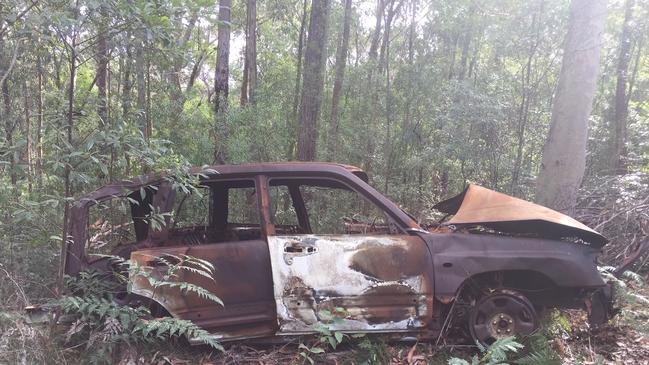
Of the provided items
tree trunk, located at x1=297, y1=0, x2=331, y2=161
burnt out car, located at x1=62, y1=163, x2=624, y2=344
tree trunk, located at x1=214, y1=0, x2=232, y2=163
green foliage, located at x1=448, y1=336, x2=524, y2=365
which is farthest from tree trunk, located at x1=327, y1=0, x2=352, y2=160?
green foliage, located at x1=448, y1=336, x2=524, y2=365

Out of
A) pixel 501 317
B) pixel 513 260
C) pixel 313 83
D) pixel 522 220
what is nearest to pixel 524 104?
pixel 313 83

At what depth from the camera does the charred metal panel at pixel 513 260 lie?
3.89 metres

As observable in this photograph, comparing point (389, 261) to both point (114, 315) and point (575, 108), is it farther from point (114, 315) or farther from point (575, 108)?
point (575, 108)

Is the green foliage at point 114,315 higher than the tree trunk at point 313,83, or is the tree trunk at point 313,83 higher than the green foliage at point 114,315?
the tree trunk at point 313,83

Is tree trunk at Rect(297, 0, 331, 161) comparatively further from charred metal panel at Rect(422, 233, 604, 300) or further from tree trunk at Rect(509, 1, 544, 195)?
charred metal panel at Rect(422, 233, 604, 300)

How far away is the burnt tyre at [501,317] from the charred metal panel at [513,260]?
0.90 ft

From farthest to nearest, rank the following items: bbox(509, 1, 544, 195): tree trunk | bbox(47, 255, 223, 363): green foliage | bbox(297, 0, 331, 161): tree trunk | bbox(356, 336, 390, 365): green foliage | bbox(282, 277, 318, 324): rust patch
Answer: bbox(509, 1, 544, 195): tree trunk < bbox(297, 0, 331, 161): tree trunk < bbox(282, 277, 318, 324): rust patch < bbox(356, 336, 390, 365): green foliage < bbox(47, 255, 223, 363): green foliage

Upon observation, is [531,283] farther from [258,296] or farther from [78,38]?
[78,38]

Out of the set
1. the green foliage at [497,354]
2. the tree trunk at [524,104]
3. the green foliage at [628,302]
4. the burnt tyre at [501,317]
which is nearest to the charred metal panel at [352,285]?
the burnt tyre at [501,317]

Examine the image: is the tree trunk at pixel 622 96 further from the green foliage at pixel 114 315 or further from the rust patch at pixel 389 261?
the green foliage at pixel 114 315

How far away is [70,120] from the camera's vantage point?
127 inches

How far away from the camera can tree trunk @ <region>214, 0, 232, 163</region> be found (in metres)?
8.06

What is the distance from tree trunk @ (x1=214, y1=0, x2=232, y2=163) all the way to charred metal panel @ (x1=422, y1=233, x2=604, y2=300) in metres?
4.96

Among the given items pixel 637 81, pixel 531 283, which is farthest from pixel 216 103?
pixel 637 81
